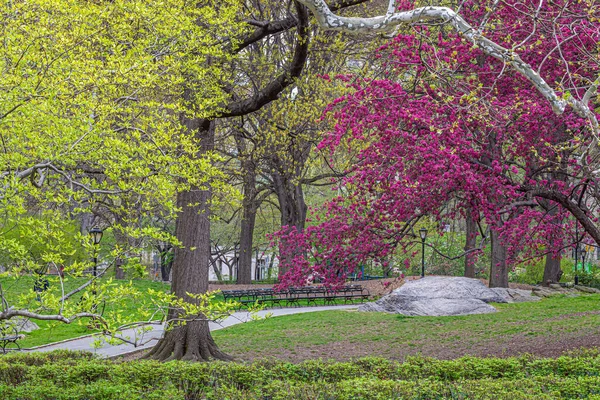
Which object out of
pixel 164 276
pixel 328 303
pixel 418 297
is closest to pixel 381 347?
pixel 418 297

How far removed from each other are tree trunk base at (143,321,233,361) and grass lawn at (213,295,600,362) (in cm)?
123

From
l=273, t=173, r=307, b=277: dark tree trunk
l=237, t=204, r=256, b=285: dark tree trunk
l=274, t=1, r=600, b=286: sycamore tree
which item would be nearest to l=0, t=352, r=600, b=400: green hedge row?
l=274, t=1, r=600, b=286: sycamore tree

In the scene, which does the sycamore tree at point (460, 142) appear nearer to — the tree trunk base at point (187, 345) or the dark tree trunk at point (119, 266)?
the tree trunk base at point (187, 345)

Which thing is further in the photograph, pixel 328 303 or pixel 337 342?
pixel 328 303

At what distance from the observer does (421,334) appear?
14.0 metres

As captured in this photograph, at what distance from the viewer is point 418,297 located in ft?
61.2

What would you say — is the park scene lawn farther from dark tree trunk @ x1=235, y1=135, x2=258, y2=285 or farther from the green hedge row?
dark tree trunk @ x1=235, y1=135, x2=258, y2=285

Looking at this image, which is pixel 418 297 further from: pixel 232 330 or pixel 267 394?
pixel 267 394

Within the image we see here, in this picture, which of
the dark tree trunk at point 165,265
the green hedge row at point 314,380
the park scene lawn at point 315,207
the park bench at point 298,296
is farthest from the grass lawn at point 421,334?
the dark tree trunk at point 165,265

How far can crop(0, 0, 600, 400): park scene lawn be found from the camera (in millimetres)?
5754

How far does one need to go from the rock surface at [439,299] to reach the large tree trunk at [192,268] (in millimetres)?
8557

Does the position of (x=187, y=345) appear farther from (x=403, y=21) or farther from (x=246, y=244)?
(x=246, y=244)

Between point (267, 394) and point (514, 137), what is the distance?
6.03 meters

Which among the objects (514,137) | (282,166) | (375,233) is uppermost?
(282,166)
